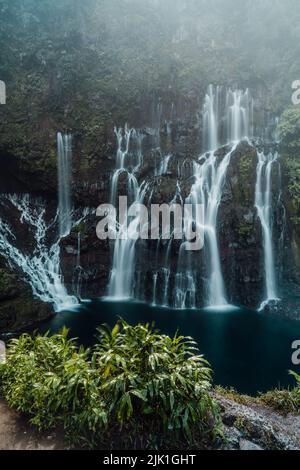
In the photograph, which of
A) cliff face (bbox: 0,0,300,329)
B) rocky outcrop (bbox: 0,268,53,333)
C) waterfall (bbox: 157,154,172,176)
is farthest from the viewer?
waterfall (bbox: 157,154,172,176)

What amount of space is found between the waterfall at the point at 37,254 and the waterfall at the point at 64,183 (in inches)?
19.7

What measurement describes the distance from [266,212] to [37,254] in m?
10.4

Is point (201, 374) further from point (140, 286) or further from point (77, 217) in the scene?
point (77, 217)

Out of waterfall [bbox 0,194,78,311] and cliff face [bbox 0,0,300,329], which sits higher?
cliff face [bbox 0,0,300,329]

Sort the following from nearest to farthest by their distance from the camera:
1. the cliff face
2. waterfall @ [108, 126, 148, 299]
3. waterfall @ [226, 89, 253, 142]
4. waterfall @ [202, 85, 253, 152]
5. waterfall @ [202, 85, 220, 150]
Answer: the cliff face
waterfall @ [108, 126, 148, 299]
waterfall @ [202, 85, 220, 150]
waterfall @ [202, 85, 253, 152]
waterfall @ [226, 89, 253, 142]

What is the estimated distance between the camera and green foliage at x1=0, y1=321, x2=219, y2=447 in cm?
442

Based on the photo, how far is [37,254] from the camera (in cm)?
1695

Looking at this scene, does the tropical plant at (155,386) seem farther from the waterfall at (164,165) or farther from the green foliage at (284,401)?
the waterfall at (164,165)

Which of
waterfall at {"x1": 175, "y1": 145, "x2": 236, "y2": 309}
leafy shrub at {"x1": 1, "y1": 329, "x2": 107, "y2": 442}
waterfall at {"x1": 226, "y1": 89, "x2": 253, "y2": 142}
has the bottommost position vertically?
leafy shrub at {"x1": 1, "y1": 329, "x2": 107, "y2": 442}

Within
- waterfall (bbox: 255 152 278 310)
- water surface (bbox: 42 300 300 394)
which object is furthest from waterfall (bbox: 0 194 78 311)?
waterfall (bbox: 255 152 278 310)

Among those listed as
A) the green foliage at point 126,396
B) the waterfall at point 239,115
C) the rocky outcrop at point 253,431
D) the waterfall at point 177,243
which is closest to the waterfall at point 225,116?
the waterfall at point 239,115

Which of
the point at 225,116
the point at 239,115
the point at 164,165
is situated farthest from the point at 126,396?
the point at 239,115

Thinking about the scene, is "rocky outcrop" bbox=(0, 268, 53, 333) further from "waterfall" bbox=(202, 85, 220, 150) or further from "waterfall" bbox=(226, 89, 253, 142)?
"waterfall" bbox=(226, 89, 253, 142)

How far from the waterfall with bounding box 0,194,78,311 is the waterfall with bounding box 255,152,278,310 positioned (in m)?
8.43
